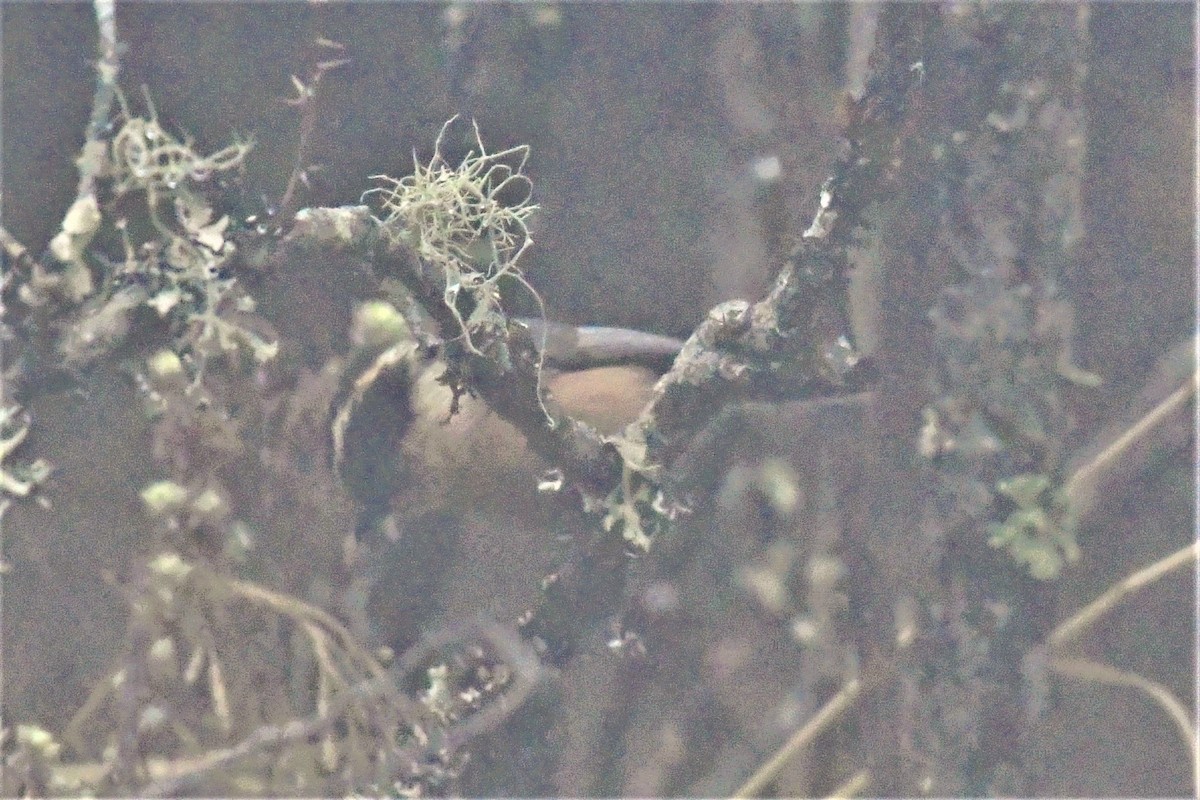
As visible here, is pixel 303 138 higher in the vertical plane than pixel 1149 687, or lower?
higher

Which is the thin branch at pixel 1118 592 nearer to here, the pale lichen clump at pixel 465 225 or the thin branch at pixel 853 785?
the thin branch at pixel 853 785

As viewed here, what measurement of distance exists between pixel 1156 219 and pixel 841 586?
0.54m

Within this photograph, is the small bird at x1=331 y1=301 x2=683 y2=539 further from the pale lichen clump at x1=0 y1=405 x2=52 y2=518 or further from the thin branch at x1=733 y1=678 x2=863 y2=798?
the thin branch at x1=733 y1=678 x2=863 y2=798

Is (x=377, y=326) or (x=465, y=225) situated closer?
(x=465, y=225)

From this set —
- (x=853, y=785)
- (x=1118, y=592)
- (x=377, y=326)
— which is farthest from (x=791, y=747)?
(x=377, y=326)

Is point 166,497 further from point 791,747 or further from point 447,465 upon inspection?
point 791,747

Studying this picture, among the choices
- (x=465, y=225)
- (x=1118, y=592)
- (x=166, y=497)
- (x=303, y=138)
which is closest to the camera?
(x=465, y=225)

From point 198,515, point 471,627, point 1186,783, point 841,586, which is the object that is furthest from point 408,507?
point 1186,783

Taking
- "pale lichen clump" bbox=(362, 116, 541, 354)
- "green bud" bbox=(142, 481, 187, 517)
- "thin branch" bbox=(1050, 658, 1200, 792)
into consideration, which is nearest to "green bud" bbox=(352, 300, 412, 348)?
"pale lichen clump" bbox=(362, 116, 541, 354)

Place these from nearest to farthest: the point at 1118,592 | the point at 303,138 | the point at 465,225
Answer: the point at 465,225 → the point at 303,138 → the point at 1118,592

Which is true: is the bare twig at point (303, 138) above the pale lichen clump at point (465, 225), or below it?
above

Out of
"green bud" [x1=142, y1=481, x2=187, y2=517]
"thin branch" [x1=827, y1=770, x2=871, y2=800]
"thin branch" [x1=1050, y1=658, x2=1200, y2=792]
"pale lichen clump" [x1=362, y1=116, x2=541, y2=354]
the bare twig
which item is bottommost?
"thin branch" [x1=827, y1=770, x2=871, y2=800]

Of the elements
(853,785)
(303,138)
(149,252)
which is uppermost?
(303,138)

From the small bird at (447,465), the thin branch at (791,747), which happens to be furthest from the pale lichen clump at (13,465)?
the thin branch at (791,747)
